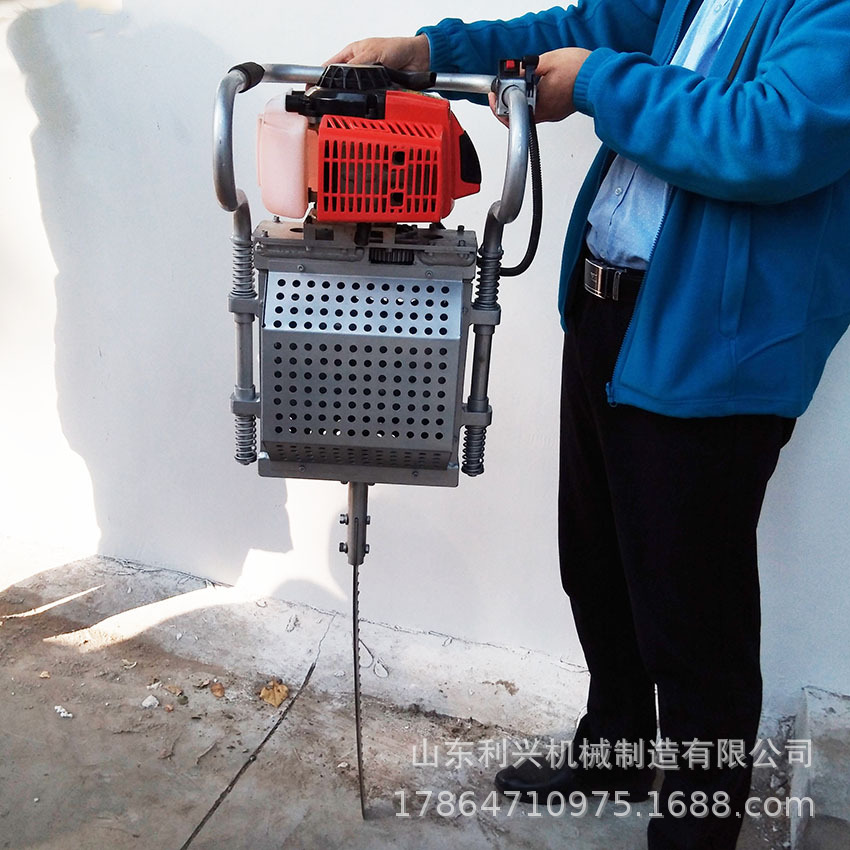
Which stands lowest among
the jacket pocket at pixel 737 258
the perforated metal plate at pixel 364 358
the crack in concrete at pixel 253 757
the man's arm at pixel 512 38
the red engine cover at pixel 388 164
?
the crack in concrete at pixel 253 757

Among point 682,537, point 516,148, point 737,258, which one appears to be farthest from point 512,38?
point 682,537

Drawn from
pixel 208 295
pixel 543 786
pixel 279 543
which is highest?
pixel 208 295

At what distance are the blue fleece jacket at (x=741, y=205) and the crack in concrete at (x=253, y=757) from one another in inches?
43.7

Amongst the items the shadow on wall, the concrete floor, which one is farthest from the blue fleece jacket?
the shadow on wall

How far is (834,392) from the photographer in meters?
1.71

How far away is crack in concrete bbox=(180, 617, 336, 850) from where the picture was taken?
1712mm

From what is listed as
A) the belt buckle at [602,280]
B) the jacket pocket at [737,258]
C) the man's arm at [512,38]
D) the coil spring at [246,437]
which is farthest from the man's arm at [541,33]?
the coil spring at [246,437]

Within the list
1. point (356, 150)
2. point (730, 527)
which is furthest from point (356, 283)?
point (730, 527)

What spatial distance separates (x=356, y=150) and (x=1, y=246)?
60.8 inches

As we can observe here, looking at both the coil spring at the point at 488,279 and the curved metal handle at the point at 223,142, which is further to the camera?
the coil spring at the point at 488,279

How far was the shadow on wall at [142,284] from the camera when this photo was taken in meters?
2.00

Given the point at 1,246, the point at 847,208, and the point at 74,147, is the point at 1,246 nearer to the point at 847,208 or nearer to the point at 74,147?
the point at 74,147

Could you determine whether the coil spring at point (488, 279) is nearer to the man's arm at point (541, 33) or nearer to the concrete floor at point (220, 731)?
the man's arm at point (541, 33)

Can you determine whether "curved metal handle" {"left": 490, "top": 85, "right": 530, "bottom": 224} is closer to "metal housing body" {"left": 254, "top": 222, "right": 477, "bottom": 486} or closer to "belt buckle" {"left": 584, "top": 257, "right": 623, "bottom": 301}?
"metal housing body" {"left": 254, "top": 222, "right": 477, "bottom": 486}
